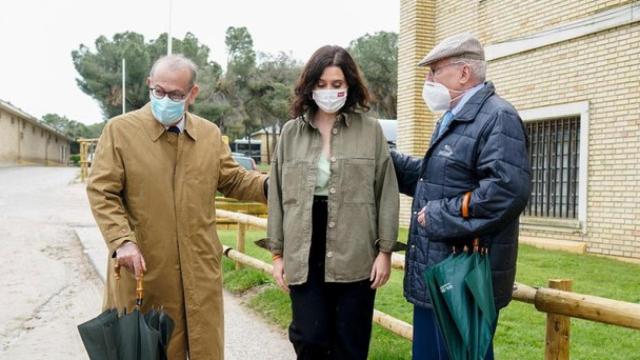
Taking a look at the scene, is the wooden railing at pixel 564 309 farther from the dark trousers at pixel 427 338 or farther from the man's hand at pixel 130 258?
the man's hand at pixel 130 258

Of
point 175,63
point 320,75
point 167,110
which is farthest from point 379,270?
point 175,63

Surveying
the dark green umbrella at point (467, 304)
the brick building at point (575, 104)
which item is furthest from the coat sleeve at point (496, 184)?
the brick building at point (575, 104)

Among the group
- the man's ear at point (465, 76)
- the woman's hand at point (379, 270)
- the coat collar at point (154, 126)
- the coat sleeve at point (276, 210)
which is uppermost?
the man's ear at point (465, 76)

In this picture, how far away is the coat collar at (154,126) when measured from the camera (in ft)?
10.6

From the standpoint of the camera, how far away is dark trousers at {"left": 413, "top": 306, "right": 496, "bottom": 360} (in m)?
2.76

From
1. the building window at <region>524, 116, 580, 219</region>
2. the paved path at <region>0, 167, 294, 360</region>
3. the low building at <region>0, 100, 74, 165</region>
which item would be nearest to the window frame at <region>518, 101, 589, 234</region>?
the building window at <region>524, 116, 580, 219</region>

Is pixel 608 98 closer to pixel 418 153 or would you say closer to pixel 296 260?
pixel 418 153

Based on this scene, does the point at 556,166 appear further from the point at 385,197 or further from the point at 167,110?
the point at 167,110

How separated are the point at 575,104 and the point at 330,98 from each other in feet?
23.0

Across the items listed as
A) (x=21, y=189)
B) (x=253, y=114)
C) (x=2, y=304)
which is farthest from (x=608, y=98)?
(x=253, y=114)

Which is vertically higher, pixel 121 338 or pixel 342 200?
pixel 342 200

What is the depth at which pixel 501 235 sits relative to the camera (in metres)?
2.59

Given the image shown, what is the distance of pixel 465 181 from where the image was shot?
8.64 feet

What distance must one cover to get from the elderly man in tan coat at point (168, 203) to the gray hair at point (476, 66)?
1.38 metres
